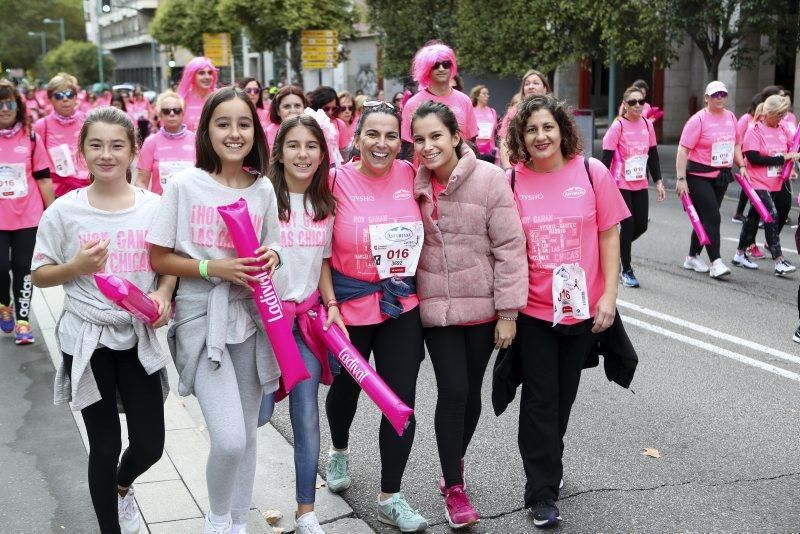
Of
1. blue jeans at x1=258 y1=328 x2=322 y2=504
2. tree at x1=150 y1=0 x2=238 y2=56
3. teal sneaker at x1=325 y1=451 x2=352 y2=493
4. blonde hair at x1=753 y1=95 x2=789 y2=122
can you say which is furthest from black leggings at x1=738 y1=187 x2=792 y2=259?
tree at x1=150 y1=0 x2=238 y2=56

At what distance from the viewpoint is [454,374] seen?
400 centimetres

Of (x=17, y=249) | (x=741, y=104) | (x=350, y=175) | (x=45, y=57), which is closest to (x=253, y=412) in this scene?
(x=350, y=175)

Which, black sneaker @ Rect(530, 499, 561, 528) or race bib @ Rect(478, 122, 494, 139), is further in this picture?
race bib @ Rect(478, 122, 494, 139)

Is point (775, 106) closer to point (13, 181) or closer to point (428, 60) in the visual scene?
point (428, 60)

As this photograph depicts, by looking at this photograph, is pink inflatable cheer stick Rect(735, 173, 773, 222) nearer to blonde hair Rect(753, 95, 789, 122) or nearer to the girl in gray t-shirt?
blonde hair Rect(753, 95, 789, 122)

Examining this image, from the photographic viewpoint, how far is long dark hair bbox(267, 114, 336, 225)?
154 inches

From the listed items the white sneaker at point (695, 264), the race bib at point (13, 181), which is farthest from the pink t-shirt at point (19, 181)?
the white sneaker at point (695, 264)

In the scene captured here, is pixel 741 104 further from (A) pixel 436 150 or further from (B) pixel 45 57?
(B) pixel 45 57

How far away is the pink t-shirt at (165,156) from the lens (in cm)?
743

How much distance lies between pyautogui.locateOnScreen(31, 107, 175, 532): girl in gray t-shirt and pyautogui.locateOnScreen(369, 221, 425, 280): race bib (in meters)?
0.85

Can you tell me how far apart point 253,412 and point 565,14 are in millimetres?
19052

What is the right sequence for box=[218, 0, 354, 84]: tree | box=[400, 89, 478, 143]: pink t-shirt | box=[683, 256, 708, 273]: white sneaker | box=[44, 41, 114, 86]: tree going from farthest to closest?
box=[44, 41, 114, 86]: tree → box=[218, 0, 354, 84]: tree → box=[683, 256, 708, 273]: white sneaker → box=[400, 89, 478, 143]: pink t-shirt

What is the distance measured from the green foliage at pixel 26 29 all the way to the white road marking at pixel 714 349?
97.1 m

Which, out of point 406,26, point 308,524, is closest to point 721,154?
point 308,524
